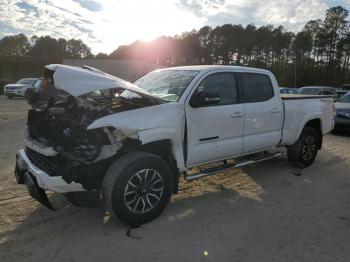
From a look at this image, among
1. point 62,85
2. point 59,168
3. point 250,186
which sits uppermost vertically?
point 62,85

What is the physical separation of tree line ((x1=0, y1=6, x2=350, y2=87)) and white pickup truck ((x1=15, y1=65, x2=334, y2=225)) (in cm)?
6272

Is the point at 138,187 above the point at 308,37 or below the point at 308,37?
below

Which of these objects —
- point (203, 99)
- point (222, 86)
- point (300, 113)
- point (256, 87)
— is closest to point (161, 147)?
point (203, 99)

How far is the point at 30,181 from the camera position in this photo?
13.4ft

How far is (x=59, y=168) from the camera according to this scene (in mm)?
4004

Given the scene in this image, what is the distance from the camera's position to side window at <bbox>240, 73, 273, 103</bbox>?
5.73 meters

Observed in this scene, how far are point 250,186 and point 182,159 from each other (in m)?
1.78

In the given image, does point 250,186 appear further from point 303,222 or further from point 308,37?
point 308,37

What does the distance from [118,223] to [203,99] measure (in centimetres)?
191

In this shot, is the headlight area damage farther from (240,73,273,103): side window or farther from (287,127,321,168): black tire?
(287,127,321,168): black tire

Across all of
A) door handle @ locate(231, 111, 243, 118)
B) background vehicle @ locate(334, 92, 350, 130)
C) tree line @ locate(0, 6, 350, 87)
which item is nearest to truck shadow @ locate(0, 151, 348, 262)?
door handle @ locate(231, 111, 243, 118)

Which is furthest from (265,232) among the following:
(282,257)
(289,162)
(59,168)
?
(289,162)

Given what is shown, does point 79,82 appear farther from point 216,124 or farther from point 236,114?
point 236,114

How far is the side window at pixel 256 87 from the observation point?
573 cm
